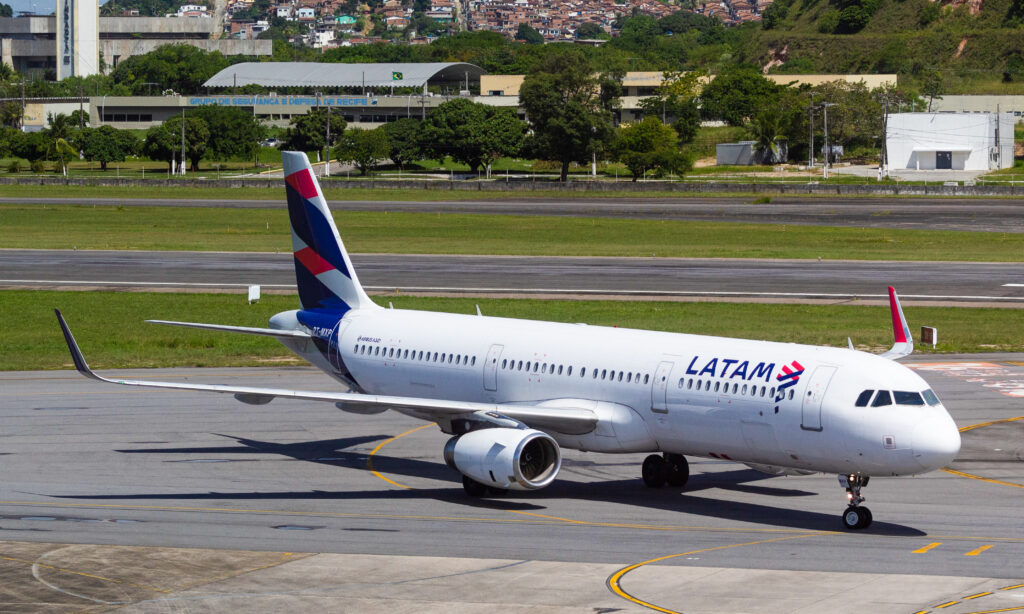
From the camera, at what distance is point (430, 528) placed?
94.6 ft

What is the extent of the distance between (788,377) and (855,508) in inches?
128

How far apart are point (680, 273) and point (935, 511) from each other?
5209cm

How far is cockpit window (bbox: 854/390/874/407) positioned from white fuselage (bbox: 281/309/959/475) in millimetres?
126

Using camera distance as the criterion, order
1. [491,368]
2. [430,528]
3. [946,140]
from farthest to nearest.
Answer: [946,140] < [491,368] < [430,528]

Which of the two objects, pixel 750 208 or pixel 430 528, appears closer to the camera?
pixel 430 528

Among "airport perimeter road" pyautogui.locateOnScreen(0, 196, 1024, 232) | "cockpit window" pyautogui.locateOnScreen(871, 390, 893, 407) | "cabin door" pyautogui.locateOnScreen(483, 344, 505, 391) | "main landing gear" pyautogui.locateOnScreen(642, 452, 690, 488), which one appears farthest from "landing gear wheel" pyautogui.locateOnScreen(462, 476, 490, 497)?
"airport perimeter road" pyautogui.locateOnScreen(0, 196, 1024, 232)

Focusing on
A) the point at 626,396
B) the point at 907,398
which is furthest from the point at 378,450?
the point at 907,398

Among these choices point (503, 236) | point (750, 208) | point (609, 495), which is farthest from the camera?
point (750, 208)

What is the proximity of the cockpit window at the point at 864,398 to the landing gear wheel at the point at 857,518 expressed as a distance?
261cm

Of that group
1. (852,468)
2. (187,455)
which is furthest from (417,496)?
(852,468)

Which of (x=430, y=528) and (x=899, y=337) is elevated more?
(x=899, y=337)

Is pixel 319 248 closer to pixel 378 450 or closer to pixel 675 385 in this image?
pixel 378 450

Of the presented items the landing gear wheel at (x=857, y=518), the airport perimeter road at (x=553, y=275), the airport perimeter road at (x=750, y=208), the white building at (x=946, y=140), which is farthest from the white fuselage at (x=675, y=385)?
the white building at (x=946, y=140)

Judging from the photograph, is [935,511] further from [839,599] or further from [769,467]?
[839,599]
